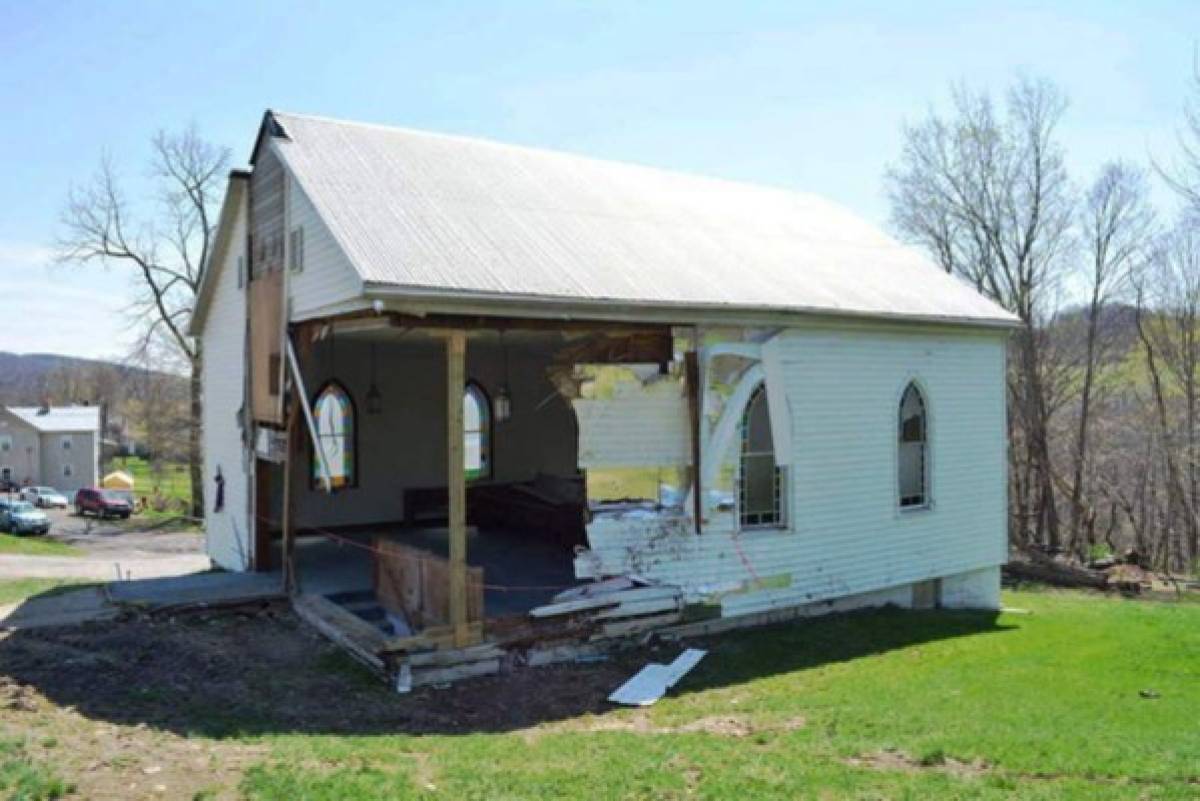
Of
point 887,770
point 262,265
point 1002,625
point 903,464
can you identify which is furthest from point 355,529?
point 887,770

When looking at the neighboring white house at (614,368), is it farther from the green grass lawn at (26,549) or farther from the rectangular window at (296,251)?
the green grass lawn at (26,549)

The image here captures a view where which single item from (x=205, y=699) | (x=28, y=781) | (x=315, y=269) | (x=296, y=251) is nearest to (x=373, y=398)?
(x=296, y=251)

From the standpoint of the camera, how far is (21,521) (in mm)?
37688

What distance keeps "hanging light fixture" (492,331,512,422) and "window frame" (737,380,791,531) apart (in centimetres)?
568

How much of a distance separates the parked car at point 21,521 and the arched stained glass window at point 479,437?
27775mm

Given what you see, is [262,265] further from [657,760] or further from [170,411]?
[170,411]

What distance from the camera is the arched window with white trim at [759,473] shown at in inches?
508

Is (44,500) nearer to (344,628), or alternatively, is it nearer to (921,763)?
A: (344,628)

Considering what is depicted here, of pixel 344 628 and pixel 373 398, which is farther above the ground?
pixel 373 398

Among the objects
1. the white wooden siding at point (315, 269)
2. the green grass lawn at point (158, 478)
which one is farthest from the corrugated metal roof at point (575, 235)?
the green grass lawn at point (158, 478)

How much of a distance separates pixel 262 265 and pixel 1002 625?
1231cm

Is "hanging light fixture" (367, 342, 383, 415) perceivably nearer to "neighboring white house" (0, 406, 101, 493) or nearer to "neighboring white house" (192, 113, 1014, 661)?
"neighboring white house" (192, 113, 1014, 661)

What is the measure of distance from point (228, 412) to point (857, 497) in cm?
1007

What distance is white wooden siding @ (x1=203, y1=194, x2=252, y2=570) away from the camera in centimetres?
1509
